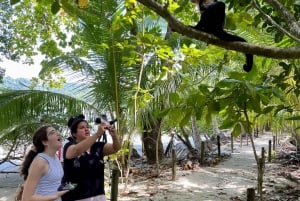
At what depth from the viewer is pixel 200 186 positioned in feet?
23.1

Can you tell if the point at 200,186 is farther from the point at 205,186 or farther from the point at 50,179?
the point at 50,179

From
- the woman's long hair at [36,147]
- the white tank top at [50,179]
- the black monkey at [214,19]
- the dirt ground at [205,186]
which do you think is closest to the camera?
the black monkey at [214,19]

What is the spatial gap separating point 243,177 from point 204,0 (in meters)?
6.43

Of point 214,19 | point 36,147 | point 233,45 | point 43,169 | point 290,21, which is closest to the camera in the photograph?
point 233,45

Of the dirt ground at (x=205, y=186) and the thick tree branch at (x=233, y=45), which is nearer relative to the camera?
the thick tree branch at (x=233, y=45)

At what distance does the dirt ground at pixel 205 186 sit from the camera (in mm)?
6113

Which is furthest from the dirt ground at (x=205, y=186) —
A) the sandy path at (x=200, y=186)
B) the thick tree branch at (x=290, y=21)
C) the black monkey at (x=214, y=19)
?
the thick tree branch at (x=290, y=21)

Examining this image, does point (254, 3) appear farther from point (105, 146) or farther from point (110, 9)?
point (110, 9)

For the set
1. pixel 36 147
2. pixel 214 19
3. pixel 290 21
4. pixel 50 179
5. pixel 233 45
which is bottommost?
pixel 50 179

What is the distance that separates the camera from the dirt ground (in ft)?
20.1

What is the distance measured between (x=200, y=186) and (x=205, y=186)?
10cm

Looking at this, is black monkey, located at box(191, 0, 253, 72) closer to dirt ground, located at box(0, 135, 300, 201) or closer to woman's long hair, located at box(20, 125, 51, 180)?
woman's long hair, located at box(20, 125, 51, 180)

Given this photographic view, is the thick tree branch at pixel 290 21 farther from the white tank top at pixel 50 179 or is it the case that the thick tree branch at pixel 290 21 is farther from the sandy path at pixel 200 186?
the sandy path at pixel 200 186

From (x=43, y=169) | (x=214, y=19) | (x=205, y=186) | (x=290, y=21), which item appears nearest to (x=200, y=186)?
(x=205, y=186)
